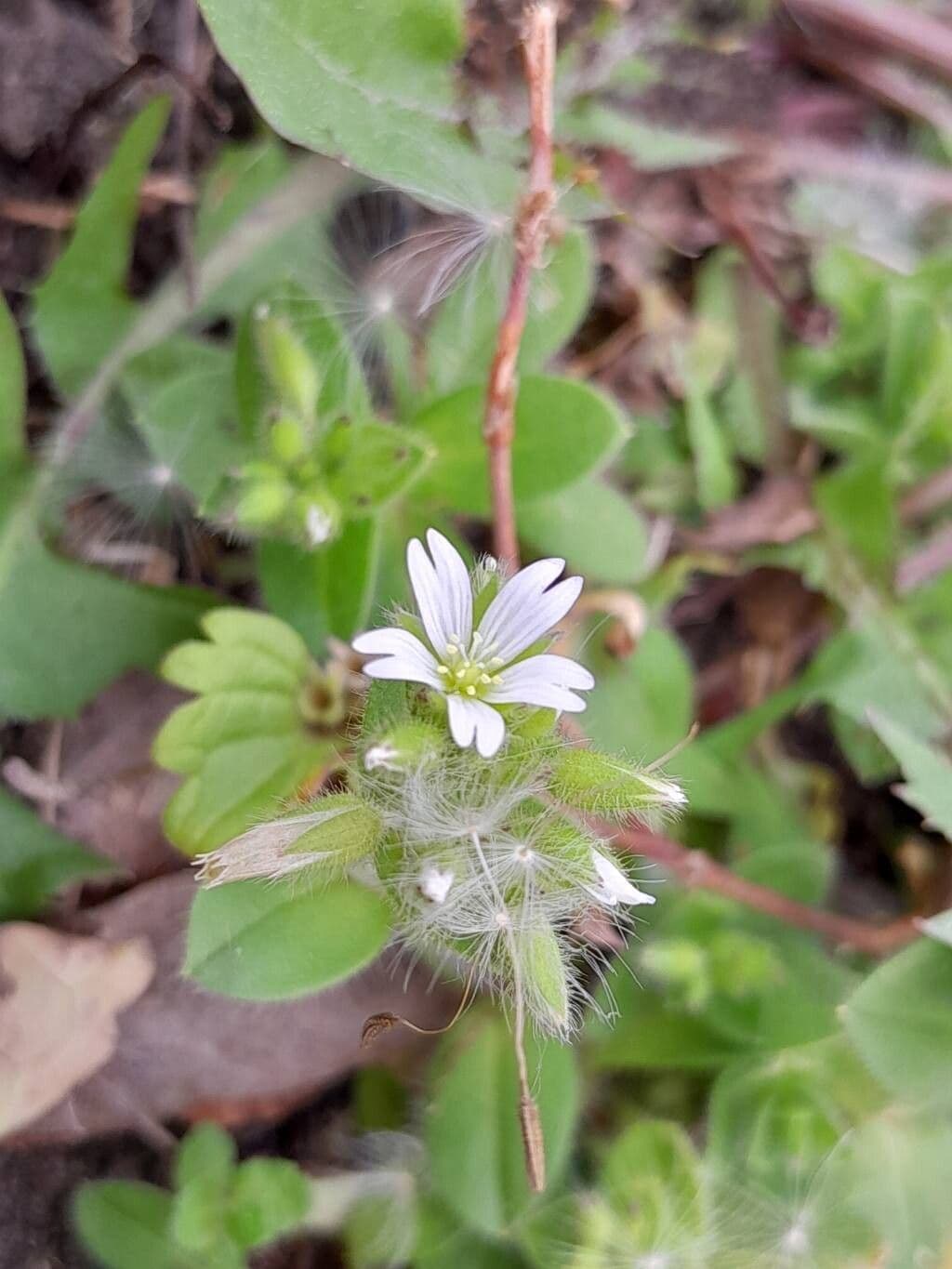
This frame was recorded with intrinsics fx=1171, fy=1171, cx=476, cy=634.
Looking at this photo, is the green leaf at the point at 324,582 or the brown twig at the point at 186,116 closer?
the green leaf at the point at 324,582

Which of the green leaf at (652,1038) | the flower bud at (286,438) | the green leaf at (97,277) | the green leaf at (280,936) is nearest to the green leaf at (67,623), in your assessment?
the green leaf at (97,277)

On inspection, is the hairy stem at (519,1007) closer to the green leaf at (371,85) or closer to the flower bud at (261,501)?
the flower bud at (261,501)

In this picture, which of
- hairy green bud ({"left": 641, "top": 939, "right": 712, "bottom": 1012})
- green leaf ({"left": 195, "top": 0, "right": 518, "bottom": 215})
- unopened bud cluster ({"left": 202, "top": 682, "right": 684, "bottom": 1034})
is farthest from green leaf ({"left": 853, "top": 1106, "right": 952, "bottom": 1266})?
green leaf ({"left": 195, "top": 0, "right": 518, "bottom": 215})

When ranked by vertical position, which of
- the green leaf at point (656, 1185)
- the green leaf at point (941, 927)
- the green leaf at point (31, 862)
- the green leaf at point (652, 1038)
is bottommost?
the green leaf at point (656, 1185)

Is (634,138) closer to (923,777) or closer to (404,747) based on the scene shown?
(923,777)

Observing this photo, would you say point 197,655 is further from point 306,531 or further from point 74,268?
point 74,268
